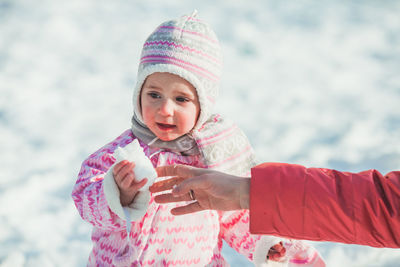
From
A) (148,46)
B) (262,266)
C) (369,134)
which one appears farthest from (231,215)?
(369,134)

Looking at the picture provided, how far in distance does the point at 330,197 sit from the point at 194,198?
62 cm

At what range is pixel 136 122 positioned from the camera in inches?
85.7

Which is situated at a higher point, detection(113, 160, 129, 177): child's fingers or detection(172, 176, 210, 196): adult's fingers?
detection(113, 160, 129, 177): child's fingers

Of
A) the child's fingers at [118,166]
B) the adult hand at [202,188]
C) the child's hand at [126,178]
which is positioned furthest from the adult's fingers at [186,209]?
the child's fingers at [118,166]

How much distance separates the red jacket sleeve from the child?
1.47 feet

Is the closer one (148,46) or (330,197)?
(330,197)

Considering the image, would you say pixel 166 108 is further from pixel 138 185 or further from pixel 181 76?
pixel 138 185

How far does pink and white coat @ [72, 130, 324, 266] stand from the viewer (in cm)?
190

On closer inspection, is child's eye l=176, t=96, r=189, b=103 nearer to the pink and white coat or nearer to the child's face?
the child's face

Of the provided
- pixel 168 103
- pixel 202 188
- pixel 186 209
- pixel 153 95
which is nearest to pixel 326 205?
pixel 202 188

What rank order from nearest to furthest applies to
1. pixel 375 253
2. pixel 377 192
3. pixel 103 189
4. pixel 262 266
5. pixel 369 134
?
pixel 377 192
pixel 103 189
pixel 262 266
pixel 375 253
pixel 369 134

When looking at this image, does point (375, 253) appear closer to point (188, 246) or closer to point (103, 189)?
point (188, 246)

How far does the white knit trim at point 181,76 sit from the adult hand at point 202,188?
12.8 inches

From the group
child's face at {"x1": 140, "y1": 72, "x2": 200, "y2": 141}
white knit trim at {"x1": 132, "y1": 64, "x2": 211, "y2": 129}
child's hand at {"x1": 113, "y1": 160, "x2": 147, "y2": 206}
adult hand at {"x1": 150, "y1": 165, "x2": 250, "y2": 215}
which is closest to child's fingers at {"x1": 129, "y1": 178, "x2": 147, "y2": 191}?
child's hand at {"x1": 113, "y1": 160, "x2": 147, "y2": 206}
